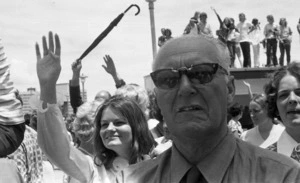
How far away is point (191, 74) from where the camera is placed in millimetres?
1902

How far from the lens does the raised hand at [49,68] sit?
2.64 m

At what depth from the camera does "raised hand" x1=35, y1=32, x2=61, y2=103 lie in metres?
2.64

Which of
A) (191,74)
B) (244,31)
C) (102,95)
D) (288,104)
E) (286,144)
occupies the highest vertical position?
(191,74)

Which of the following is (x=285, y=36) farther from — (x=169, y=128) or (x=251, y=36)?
(x=169, y=128)

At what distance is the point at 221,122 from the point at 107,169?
1.58 metres

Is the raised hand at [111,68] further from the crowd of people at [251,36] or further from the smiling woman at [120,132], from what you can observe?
the crowd of people at [251,36]

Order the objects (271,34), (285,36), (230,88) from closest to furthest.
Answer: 1. (230,88)
2. (271,34)
3. (285,36)

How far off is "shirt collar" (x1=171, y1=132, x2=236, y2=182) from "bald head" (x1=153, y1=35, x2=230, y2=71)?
0.30m

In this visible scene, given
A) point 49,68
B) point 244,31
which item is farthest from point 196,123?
point 244,31

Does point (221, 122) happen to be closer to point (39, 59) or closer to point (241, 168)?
point (241, 168)

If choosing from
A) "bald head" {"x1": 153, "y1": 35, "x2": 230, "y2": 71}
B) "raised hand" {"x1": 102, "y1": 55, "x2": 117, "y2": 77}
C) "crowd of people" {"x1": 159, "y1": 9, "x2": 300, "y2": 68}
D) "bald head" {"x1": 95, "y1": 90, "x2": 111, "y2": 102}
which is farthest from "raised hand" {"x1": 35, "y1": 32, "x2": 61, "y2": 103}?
"crowd of people" {"x1": 159, "y1": 9, "x2": 300, "y2": 68}

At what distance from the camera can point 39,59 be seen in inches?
107

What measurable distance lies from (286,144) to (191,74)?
5.25ft

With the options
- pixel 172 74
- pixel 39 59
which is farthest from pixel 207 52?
pixel 39 59
